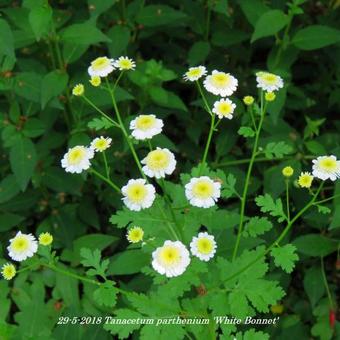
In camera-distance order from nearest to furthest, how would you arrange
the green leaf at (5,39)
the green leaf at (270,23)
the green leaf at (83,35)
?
1. the green leaf at (5,39)
2. the green leaf at (83,35)
3. the green leaf at (270,23)

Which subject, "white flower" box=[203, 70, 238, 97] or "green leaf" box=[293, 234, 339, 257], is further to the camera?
"green leaf" box=[293, 234, 339, 257]

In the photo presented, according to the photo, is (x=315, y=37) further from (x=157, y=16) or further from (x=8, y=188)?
(x=8, y=188)

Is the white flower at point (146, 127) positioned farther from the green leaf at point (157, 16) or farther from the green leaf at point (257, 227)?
the green leaf at point (157, 16)

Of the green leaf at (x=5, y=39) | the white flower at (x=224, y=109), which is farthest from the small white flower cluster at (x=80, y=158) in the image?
the green leaf at (x=5, y=39)

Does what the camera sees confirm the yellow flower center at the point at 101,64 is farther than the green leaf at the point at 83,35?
No

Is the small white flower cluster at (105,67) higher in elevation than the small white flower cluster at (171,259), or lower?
higher

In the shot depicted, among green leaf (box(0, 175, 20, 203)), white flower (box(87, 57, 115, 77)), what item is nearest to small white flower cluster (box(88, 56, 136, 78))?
white flower (box(87, 57, 115, 77))

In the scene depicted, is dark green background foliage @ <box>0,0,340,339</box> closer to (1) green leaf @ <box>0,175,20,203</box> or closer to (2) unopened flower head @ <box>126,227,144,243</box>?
(1) green leaf @ <box>0,175,20,203</box>
